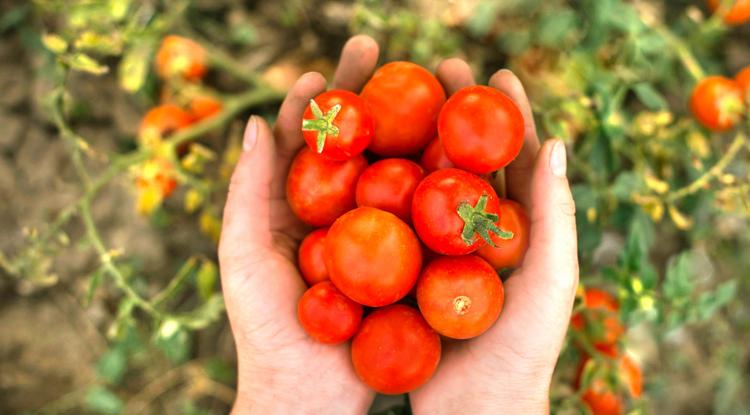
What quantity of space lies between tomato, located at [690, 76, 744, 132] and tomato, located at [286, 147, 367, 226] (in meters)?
1.22

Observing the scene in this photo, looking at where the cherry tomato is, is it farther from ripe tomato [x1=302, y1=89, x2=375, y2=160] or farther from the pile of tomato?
ripe tomato [x1=302, y1=89, x2=375, y2=160]

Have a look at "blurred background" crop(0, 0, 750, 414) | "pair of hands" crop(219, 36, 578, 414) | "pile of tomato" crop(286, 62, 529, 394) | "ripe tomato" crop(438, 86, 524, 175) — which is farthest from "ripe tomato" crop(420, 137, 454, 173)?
"blurred background" crop(0, 0, 750, 414)

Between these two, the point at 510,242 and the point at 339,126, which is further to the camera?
the point at 510,242

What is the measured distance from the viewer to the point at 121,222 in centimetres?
275

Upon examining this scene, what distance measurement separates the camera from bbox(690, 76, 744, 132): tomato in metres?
2.01

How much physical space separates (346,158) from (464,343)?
2.01 feet

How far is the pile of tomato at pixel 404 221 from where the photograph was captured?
1.47m

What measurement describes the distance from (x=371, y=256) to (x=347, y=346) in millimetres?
399

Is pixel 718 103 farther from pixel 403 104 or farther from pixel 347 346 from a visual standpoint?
pixel 347 346

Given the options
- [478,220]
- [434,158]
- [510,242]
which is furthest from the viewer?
[434,158]

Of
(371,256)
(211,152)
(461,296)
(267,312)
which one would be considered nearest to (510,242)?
(461,296)

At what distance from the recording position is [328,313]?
156cm

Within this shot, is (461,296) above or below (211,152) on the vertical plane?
above

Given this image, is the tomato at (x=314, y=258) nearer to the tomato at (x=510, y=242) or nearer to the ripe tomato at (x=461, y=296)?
the ripe tomato at (x=461, y=296)
